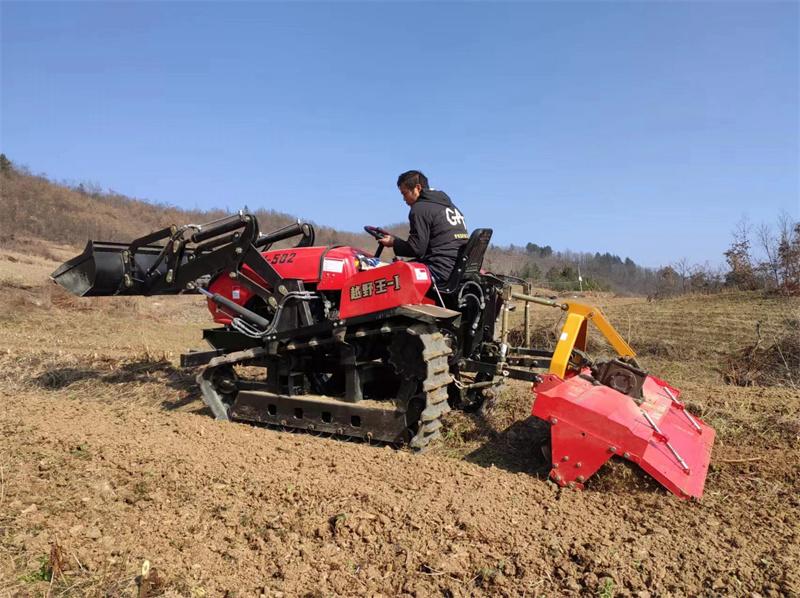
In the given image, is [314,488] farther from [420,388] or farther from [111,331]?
[111,331]

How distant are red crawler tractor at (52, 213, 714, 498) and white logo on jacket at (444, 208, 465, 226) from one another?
0.44m

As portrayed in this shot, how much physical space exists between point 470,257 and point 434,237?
17.5 inches

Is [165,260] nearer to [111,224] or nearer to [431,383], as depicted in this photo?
[431,383]

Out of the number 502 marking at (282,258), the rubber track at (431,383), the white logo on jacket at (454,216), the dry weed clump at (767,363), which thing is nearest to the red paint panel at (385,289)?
the rubber track at (431,383)

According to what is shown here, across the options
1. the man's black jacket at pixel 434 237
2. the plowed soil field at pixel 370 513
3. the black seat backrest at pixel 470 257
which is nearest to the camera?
the plowed soil field at pixel 370 513

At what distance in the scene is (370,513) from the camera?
347 centimetres

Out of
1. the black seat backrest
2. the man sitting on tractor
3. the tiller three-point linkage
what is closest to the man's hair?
the man sitting on tractor

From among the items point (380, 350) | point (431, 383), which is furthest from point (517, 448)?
point (380, 350)

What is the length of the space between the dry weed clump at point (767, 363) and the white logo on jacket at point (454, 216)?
5657 millimetres

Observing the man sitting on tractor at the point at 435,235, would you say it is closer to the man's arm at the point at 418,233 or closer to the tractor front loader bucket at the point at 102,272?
the man's arm at the point at 418,233

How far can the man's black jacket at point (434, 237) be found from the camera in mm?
5180

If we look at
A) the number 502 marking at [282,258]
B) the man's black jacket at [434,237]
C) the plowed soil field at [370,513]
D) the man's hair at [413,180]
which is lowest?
the plowed soil field at [370,513]

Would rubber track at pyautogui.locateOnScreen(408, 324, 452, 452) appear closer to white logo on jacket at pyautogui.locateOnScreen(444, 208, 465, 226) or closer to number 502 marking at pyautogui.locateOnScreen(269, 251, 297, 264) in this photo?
white logo on jacket at pyautogui.locateOnScreen(444, 208, 465, 226)

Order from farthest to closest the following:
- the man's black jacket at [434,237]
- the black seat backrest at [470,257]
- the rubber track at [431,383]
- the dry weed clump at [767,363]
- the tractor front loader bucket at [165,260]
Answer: the dry weed clump at [767,363]
the tractor front loader bucket at [165,260]
the man's black jacket at [434,237]
the black seat backrest at [470,257]
the rubber track at [431,383]
